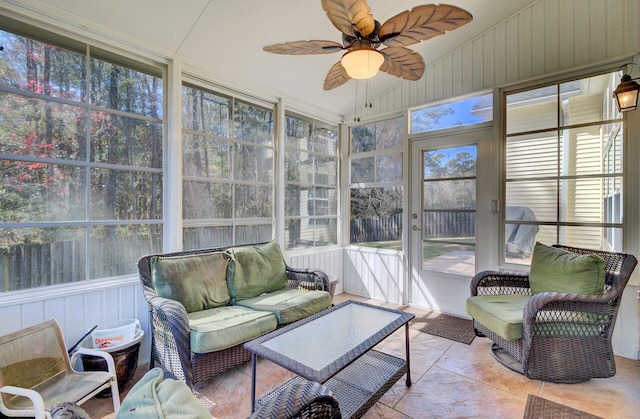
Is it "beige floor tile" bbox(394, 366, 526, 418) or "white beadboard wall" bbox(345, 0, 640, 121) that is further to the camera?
"white beadboard wall" bbox(345, 0, 640, 121)

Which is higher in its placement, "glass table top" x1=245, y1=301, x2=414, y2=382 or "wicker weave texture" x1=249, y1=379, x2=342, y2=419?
"wicker weave texture" x1=249, y1=379, x2=342, y2=419

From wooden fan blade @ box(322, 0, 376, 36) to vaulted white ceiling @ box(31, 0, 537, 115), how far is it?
111 centimetres

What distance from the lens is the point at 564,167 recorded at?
9.78 feet

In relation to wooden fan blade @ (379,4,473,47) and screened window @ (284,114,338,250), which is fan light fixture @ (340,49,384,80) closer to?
wooden fan blade @ (379,4,473,47)

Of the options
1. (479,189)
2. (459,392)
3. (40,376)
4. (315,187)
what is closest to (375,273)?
(315,187)

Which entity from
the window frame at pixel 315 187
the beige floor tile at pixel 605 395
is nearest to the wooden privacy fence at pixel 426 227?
the window frame at pixel 315 187

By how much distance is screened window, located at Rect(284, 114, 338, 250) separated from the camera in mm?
3883

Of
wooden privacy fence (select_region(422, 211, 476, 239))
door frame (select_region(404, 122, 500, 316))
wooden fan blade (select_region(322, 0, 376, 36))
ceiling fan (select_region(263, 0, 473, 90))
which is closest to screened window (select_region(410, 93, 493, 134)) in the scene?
door frame (select_region(404, 122, 500, 316))

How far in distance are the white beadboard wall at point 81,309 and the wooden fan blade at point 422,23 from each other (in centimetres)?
263

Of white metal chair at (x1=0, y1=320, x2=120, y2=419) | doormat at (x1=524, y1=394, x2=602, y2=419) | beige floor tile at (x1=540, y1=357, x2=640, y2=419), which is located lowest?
beige floor tile at (x1=540, y1=357, x2=640, y2=419)

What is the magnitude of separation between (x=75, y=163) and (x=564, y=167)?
4271 millimetres

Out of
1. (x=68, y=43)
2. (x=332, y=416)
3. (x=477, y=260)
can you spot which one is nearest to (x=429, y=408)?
(x=332, y=416)

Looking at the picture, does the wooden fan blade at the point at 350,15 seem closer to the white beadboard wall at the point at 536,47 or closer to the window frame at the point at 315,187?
the window frame at the point at 315,187

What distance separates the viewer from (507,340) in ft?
7.64
